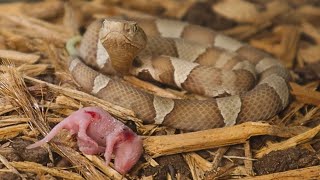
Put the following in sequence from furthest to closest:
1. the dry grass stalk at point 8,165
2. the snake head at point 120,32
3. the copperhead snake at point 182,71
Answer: the copperhead snake at point 182,71 < the snake head at point 120,32 < the dry grass stalk at point 8,165

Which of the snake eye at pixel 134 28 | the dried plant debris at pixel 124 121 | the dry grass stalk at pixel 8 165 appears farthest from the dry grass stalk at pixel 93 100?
the dry grass stalk at pixel 8 165

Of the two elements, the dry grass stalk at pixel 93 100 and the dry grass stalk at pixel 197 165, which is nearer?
the dry grass stalk at pixel 197 165

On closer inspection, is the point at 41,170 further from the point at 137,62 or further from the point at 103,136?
the point at 137,62

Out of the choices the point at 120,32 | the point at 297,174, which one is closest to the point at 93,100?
the point at 120,32

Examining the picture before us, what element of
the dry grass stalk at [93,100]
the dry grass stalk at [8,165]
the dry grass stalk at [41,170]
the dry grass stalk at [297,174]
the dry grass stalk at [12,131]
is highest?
the dry grass stalk at [93,100]

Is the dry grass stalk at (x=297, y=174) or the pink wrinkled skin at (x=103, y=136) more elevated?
the pink wrinkled skin at (x=103, y=136)

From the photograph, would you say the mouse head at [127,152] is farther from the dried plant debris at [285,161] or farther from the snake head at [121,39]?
the dried plant debris at [285,161]
